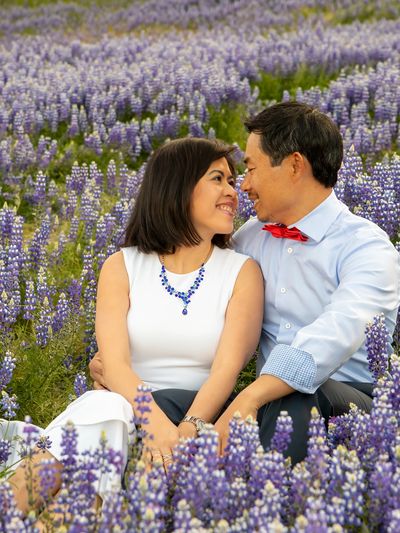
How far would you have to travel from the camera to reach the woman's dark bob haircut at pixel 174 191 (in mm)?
4602

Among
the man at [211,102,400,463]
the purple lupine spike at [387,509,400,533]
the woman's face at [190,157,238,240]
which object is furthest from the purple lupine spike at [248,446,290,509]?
the woman's face at [190,157,238,240]

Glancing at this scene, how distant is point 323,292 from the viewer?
454cm

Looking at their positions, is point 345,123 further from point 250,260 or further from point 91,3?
point 91,3

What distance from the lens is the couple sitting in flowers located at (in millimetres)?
4113

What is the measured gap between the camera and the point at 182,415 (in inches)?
166

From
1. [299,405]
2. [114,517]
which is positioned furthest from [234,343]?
[114,517]

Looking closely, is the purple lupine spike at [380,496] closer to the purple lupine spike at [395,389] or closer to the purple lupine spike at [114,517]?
the purple lupine spike at [395,389]

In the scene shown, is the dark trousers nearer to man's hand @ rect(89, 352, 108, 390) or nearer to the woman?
the woman

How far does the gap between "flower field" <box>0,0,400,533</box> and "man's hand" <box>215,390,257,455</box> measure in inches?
14.4

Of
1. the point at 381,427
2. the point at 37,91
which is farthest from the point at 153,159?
the point at 37,91

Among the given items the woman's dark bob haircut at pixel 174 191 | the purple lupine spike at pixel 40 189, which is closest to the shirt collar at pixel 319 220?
the woman's dark bob haircut at pixel 174 191

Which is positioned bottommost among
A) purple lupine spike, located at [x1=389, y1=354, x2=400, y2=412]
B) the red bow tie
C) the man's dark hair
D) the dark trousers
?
the dark trousers

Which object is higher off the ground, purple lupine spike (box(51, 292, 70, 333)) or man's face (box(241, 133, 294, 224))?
man's face (box(241, 133, 294, 224))

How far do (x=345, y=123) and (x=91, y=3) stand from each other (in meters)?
13.1
